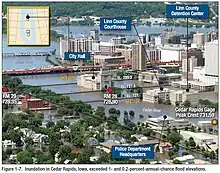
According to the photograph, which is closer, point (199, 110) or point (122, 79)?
point (199, 110)

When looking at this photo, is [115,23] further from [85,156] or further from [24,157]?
[24,157]

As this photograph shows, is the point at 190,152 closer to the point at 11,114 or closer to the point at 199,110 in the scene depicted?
the point at 199,110

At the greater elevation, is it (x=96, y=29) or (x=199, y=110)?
(x=96, y=29)

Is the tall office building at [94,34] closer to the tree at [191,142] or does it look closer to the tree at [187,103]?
the tree at [187,103]

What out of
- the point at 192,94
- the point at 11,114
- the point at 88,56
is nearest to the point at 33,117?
the point at 11,114

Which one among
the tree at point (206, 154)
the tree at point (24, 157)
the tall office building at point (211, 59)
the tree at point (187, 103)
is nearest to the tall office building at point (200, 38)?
the tall office building at point (211, 59)

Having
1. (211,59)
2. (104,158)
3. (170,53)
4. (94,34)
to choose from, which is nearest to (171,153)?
(104,158)

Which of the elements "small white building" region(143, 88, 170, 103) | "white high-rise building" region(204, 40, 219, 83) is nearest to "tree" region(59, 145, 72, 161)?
"small white building" region(143, 88, 170, 103)
